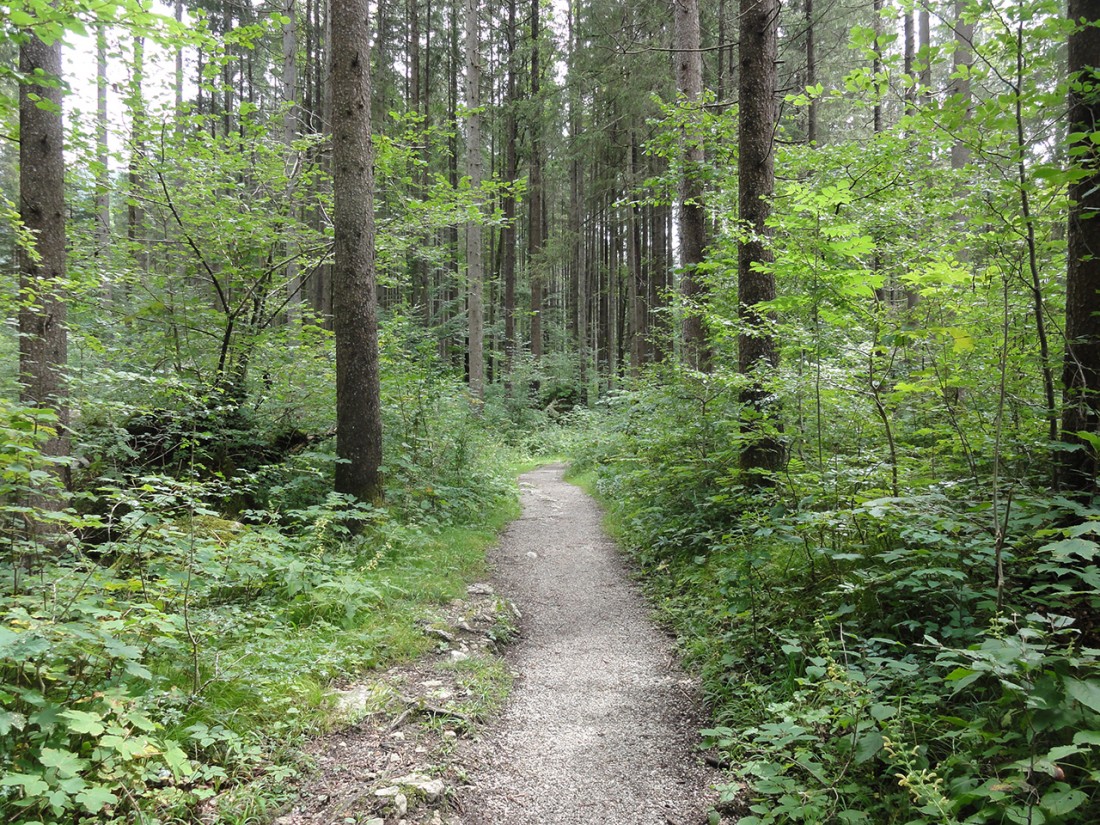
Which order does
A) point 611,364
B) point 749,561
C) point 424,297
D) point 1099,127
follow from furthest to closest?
point 611,364
point 424,297
point 749,561
point 1099,127

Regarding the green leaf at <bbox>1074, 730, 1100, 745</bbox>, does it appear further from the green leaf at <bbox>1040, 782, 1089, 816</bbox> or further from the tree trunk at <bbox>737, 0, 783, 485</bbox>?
the tree trunk at <bbox>737, 0, 783, 485</bbox>

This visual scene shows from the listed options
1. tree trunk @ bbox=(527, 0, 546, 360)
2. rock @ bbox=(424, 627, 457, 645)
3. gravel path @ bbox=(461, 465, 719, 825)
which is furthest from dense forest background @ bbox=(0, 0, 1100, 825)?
tree trunk @ bbox=(527, 0, 546, 360)

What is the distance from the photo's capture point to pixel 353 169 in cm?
650

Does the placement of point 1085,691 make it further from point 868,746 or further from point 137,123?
point 137,123

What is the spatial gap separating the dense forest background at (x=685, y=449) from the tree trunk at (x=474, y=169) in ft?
11.5

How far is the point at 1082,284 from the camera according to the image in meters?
3.19

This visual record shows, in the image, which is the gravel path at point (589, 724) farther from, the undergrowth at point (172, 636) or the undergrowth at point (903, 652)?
the undergrowth at point (172, 636)

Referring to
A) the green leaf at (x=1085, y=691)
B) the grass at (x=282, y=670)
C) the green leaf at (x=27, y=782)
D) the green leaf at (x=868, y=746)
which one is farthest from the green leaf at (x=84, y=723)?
the green leaf at (x=1085, y=691)

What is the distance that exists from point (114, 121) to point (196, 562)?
6.43m

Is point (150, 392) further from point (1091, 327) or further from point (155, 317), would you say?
point (1091, 327)

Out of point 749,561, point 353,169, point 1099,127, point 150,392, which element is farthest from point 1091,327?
point 150,392

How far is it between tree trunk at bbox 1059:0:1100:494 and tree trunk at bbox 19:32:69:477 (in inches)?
319

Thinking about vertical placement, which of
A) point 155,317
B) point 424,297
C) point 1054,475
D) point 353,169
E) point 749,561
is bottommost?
point 749,561

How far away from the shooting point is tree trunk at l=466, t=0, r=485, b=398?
13836 millimetres
